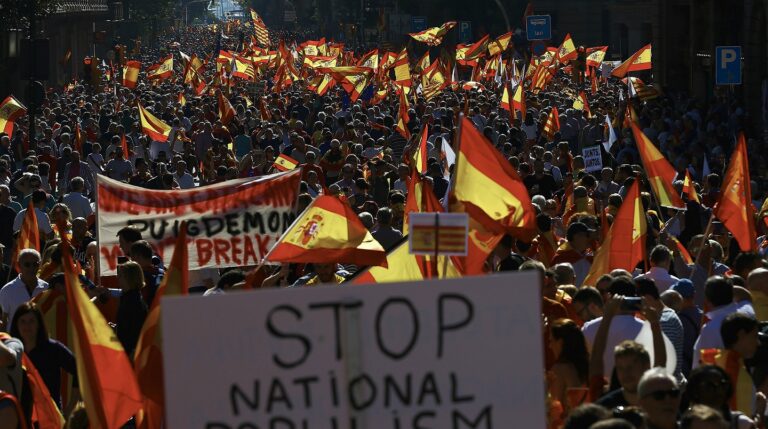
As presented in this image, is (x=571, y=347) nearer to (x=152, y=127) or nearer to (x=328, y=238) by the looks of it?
(x=328, y=238)

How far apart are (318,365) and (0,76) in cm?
4328

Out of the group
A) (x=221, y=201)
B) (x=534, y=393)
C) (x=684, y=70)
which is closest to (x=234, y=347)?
(x=534, y=393)

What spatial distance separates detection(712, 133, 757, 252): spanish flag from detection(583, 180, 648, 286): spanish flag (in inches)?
20.4

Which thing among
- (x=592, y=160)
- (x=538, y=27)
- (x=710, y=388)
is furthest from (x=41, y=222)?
(x=538, y=27)

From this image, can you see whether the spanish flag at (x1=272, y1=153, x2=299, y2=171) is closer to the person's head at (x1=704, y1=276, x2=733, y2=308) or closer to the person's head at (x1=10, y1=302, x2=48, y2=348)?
the person's head at (x1=10, y1=302, x2=48, y2=348)

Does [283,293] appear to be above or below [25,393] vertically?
above

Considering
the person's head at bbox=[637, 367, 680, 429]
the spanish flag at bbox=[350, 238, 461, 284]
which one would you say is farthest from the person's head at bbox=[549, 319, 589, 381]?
the spanish flag at bbox=[350, 238, 461, 284]

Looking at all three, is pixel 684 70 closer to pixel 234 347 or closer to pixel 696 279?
pixel 696 279

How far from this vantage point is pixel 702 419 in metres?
5.54

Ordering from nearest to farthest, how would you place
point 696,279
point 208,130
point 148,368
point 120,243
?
1. point 148,368
2. point 120,243
3. point 696,279
4. point 208,130

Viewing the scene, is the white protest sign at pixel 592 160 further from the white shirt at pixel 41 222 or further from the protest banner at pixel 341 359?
the protest banner at pixel 341 359

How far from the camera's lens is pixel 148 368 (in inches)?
281

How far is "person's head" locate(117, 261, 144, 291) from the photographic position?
9.20 meters

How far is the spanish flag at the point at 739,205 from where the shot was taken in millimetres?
11180
